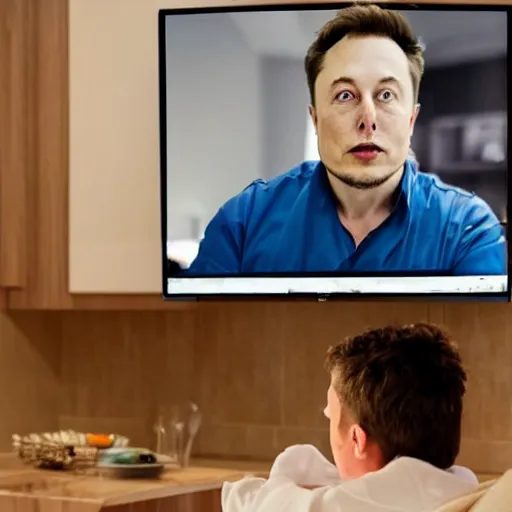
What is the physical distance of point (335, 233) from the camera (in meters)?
2.94

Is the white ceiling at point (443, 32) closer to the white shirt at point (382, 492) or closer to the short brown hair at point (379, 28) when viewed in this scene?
the short brown hair at point (379, 28)

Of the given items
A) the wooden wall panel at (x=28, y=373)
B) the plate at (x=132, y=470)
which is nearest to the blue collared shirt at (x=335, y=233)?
the plate at (x=132, y=470)

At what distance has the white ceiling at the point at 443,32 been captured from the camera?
285 centimetres

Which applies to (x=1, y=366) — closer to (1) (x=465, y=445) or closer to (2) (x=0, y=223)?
(2) (x=0, y=223)

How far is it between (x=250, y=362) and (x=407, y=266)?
66cm

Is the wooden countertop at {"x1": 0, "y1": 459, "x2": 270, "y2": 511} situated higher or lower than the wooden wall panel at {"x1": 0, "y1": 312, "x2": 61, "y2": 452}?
lower

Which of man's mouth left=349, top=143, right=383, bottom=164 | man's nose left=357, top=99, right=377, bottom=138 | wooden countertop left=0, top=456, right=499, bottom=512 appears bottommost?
wooden countertop left=0, top=456, right=499, bottom=512

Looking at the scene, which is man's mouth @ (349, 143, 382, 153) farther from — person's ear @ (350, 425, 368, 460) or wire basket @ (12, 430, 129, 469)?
person's ear @ (350, 425, 368, 460)

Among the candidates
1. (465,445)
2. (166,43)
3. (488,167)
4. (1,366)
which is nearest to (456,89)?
(488,167)

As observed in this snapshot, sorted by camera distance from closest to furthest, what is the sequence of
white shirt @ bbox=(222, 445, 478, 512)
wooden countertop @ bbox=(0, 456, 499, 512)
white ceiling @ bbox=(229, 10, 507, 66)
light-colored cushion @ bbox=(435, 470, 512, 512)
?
1. light-colored cushion @ bbox=(435, 470, 512, 512)
2. white shirt @ bbox=(222, 445, 478, 512)
3. wooden countertop @ bbox=(0, 456, 499, 512)
4. white ceiling @ bbox=(229, 10, 507, 66)

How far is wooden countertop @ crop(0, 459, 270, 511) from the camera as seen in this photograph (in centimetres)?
271

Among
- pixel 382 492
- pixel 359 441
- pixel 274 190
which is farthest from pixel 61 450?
pixel 382 492

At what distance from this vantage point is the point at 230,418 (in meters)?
3.39

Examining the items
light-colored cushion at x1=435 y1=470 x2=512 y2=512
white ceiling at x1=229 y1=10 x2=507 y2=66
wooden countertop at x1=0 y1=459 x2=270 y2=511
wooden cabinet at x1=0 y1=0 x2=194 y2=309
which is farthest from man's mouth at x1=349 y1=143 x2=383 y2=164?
light-colored cushion at x1=435 y1=470 x2=512 y2=512
